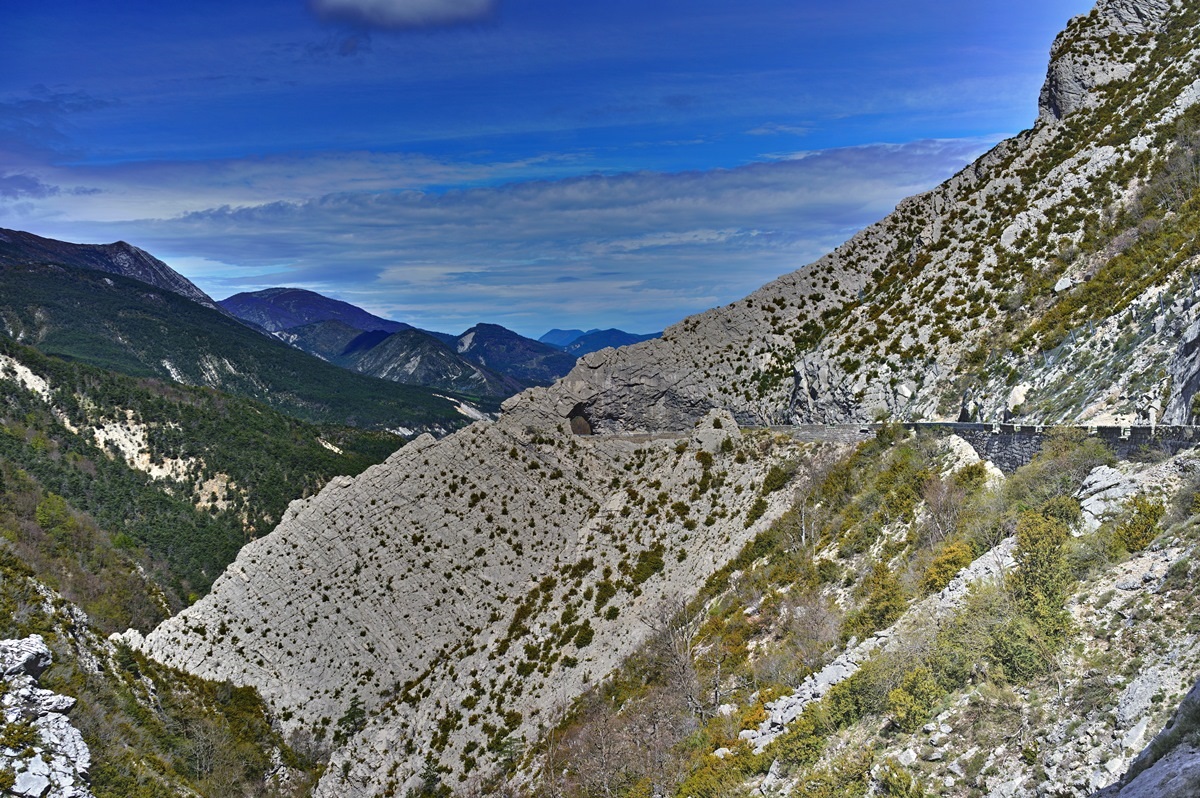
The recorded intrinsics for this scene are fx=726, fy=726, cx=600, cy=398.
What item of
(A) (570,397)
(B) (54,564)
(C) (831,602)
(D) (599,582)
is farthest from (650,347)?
(B) (54,564)

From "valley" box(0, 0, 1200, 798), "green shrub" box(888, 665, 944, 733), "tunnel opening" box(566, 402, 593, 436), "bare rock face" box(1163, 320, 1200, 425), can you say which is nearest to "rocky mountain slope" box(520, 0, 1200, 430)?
"bare rock face" box(1163, 320, 1200, 425)

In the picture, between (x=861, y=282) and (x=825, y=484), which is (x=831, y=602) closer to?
(x=825, y=484)

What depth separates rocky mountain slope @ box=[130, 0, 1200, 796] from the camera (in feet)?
77.8

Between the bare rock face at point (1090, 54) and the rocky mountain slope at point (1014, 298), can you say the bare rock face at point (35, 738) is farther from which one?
the bare rock face at point (1090, 54)

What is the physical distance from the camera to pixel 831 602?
71.5 feet

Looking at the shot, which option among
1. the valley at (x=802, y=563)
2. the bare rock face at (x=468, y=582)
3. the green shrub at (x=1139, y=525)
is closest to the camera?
the valley at (x=802, y=563)

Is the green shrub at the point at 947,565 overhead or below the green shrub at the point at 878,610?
overhead

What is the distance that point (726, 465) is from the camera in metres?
37.0

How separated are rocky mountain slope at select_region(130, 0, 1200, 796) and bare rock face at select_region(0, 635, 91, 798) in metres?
14.3

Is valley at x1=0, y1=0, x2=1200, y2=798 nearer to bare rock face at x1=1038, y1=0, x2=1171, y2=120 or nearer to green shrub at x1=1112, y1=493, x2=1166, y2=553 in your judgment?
green shrub at x1=1112, y1=493, x2=1166, y2=553

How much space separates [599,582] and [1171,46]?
45.3 meters

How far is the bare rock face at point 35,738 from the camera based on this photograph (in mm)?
18406

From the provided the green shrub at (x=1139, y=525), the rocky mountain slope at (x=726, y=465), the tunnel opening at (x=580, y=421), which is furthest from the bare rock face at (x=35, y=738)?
the tunnel opening at (x=580, y=421)

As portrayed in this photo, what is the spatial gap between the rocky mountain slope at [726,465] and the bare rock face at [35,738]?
46.9 feet
